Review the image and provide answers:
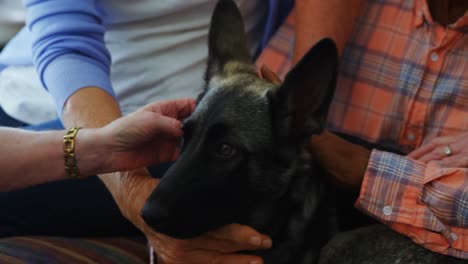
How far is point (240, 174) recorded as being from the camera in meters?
1.29

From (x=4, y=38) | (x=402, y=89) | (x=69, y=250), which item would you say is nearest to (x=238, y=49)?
(x=402, y=89)

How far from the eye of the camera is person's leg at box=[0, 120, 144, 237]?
173cm

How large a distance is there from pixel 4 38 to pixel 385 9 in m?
1.43

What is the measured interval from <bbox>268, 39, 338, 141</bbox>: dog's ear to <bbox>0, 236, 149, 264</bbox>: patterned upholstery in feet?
1.86

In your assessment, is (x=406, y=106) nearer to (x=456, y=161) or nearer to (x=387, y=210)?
(x=456, y=161)

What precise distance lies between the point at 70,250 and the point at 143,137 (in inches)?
15.4

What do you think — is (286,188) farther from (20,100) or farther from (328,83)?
(20,100)

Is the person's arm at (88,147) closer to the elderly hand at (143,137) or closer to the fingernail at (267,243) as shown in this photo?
the elderly hand at (143,137)

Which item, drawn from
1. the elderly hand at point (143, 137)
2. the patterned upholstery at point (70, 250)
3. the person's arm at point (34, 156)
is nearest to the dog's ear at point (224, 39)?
the elderly hand at point (143, 137)

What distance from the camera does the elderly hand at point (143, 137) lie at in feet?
4.51

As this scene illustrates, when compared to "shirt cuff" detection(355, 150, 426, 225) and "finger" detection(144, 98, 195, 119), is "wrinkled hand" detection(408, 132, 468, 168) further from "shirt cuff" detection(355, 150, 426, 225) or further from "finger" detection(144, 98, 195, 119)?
"finger" detection(144, 98, 195, 119)

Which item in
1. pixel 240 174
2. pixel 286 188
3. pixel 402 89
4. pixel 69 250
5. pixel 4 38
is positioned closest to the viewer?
pixel 240 174

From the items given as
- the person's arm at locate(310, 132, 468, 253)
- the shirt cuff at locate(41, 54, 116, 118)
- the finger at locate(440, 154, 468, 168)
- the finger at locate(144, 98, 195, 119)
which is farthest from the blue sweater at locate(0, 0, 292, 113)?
the finger at locate(440, 154, 468, 168)

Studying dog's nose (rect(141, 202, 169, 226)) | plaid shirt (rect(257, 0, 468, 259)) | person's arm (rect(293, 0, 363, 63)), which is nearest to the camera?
dog's nose (rect(141, 202, 169, 226))
